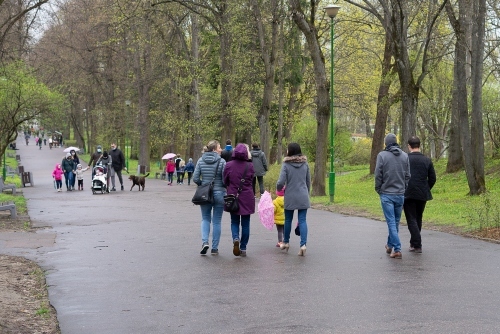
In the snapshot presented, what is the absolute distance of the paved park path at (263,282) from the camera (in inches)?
300

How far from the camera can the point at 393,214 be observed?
470 inches

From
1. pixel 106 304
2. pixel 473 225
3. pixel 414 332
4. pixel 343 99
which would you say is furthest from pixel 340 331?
pixel 343 99

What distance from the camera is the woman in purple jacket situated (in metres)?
12.2

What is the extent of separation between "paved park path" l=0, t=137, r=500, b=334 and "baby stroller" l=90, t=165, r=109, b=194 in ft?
46.7

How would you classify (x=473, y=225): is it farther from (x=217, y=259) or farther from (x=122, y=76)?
(x=122, y=76)

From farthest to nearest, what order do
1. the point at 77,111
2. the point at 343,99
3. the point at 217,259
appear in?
the point at 77,111 → the point at 343,99 → the point at 217,259

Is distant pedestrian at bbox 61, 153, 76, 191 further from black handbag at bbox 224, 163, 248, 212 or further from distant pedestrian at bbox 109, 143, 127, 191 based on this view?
black handbag at bbox 224, 163, 248, 212

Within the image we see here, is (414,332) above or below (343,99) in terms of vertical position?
below

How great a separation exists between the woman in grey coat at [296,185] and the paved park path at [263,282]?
0.53m

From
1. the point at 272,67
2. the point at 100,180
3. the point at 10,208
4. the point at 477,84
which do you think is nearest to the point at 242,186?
the point at 10,208

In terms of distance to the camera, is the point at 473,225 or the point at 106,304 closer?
the point at 106,304

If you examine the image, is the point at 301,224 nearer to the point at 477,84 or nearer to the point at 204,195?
the point at 204,195

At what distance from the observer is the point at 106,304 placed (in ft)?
28.4

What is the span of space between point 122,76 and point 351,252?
49617 mm
